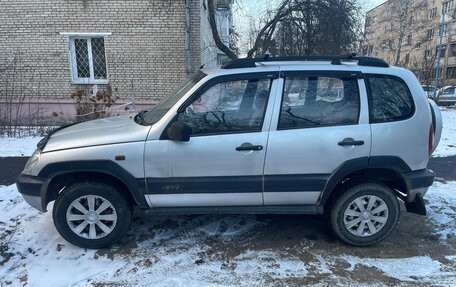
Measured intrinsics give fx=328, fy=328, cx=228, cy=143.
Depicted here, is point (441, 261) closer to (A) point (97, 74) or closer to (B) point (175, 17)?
(B) point (175, 17)

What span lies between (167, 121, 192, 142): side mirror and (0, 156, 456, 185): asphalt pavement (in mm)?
3592

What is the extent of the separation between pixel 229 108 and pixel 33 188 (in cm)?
206

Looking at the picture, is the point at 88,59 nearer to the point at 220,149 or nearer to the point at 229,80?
the point at 229,80

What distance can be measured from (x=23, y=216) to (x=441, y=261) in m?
4.59

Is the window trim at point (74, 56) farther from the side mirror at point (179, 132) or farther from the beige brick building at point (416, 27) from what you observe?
the beige brick building at point (416, 27)

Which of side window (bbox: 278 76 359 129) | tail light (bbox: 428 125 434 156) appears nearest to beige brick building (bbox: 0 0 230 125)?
side window (bbox: 278 76 359 129)

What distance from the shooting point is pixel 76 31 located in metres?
10.4

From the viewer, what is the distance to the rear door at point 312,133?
3162mm

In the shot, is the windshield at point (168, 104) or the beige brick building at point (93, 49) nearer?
the windshield at point (168, 104)

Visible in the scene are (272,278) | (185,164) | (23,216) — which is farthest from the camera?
(23,216)

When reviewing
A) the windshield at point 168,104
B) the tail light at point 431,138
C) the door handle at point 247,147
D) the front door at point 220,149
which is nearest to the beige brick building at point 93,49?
the windshield at point 168,104

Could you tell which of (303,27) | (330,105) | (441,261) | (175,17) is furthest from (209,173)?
(303,27)

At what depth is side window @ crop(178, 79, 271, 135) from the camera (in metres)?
3.19

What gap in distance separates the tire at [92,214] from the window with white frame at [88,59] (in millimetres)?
8283
